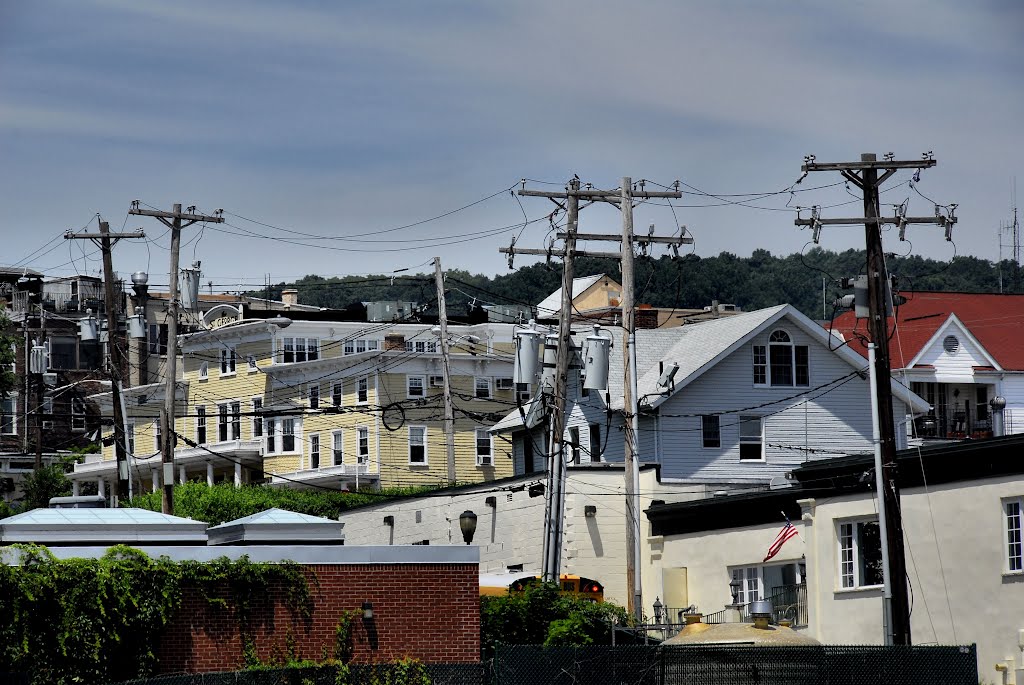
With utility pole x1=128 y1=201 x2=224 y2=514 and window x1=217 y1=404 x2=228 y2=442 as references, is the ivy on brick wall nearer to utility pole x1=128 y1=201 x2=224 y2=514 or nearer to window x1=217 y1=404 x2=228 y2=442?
utility pole x1=128 y1=201 x2=224 y2=514

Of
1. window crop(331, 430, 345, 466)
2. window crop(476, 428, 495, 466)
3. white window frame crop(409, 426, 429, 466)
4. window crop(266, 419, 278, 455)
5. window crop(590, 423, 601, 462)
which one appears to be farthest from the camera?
window crop(266, 419, 278, 455)

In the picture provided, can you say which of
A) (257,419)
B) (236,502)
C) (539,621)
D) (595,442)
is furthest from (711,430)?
(257,419)

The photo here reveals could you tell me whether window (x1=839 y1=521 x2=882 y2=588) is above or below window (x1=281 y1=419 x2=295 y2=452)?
below

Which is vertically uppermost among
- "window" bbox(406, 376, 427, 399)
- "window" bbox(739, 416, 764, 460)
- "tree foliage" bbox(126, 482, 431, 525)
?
"window" bbox(406, 376, 427, 399)

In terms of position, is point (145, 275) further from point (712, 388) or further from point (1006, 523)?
point (1006, 523)

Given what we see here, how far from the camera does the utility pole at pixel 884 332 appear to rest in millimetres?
32625

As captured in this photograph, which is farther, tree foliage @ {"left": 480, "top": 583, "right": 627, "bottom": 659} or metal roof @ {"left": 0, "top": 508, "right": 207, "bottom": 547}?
tree foliage @ {"left": 480, "top": 583, "right": 627, "bottom": 659}

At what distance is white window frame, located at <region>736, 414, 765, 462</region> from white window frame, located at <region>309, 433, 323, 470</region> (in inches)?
1364

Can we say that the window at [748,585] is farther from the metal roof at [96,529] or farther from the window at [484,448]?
the window at [484,448]

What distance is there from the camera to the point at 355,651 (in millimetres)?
27156

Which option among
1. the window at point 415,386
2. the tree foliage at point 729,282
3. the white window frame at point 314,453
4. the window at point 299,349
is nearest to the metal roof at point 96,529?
the window at point 415,386

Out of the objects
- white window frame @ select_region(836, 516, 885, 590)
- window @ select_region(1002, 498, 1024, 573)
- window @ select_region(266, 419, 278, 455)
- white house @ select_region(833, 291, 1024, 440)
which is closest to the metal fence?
window @ select_region(1002, 498, 1024, 573)

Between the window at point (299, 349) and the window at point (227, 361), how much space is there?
3.97 metres

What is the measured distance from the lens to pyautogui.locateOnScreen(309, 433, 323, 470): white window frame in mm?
87250
